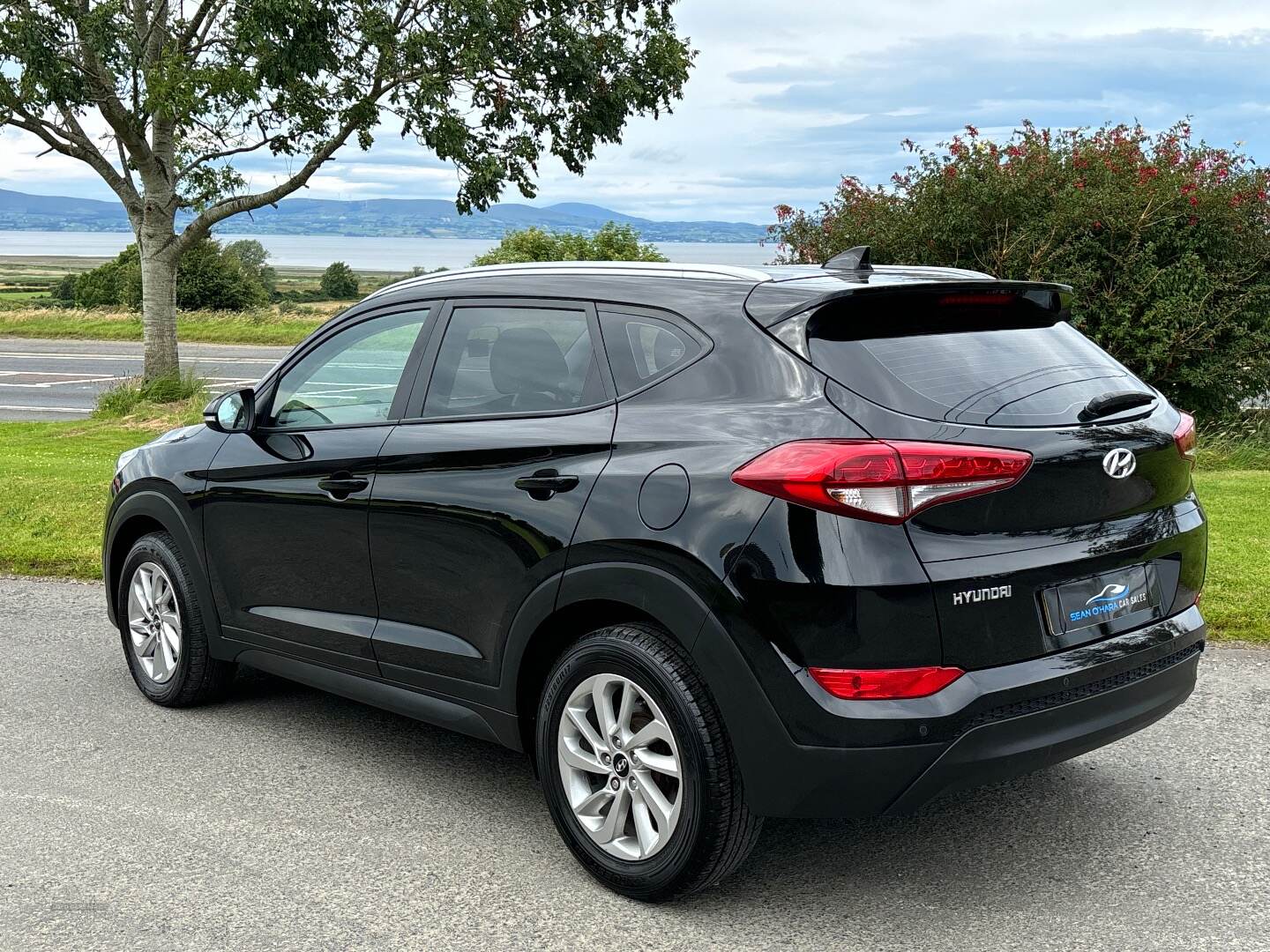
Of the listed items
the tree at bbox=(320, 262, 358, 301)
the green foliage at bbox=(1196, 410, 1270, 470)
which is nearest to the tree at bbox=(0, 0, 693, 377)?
the green foliage at bbox=(1196, 410, 1270, 470)

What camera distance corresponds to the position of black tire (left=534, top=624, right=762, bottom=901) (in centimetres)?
343

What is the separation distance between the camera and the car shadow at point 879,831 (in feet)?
12.3

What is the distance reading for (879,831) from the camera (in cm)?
420

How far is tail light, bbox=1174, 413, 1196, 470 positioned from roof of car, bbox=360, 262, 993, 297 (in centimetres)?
73

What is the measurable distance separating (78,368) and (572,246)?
1292 centimetres

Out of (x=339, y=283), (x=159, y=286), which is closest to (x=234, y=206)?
(x=159, y=286)

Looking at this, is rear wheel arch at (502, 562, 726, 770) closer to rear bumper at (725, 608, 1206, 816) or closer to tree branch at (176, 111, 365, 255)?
rear bumper at (725, 608, 1206, 816)

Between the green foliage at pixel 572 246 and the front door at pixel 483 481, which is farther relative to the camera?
the green foliage at pixel 572 246

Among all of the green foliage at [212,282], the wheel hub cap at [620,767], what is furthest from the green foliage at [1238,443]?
the green foliage at [212,282]

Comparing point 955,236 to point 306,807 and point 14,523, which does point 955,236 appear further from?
point 306,807

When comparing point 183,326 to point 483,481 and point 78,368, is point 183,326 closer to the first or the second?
point 78,368

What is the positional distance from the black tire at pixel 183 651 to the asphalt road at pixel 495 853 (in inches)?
6.7

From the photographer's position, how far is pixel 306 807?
4406mm

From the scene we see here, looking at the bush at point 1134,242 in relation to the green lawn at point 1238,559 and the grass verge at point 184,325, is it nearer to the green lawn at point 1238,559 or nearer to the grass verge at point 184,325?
the green lawn at point 1238,559
